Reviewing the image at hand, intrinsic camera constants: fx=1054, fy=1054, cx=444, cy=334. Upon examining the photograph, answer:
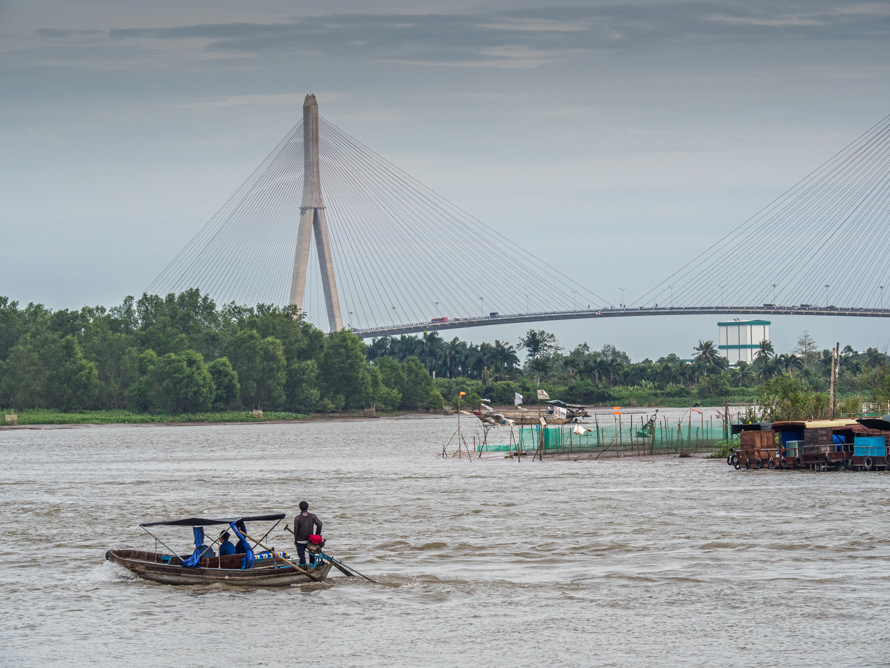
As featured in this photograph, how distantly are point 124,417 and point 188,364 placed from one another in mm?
7506

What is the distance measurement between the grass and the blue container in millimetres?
71632

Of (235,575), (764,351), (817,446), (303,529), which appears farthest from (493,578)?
(764,351)

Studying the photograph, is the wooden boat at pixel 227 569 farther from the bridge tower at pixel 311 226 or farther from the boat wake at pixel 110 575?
the bridge tower at pixel 311 226

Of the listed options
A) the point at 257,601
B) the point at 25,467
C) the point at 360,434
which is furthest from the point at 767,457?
the point at 360,434

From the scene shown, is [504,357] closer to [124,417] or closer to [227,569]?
[124,417]

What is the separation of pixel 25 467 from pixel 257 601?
35267 mm

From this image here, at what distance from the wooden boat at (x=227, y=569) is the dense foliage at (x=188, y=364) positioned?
255 ft

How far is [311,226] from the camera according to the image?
87.0m

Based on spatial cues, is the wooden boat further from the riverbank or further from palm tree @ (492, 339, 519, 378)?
palm tree @ (492, 339, 519, 378)

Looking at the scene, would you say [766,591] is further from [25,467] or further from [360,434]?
[360,434]

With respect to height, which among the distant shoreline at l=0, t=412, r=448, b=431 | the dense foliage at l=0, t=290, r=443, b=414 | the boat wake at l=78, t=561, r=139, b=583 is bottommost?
the boat wake at l=78, t=561, r=139, b=583

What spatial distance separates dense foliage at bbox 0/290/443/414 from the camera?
96438 millimetres

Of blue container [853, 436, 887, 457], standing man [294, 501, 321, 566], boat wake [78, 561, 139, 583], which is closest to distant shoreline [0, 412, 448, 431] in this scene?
blue container [853, 436, 887, 457]

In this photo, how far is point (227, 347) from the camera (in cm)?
10662
